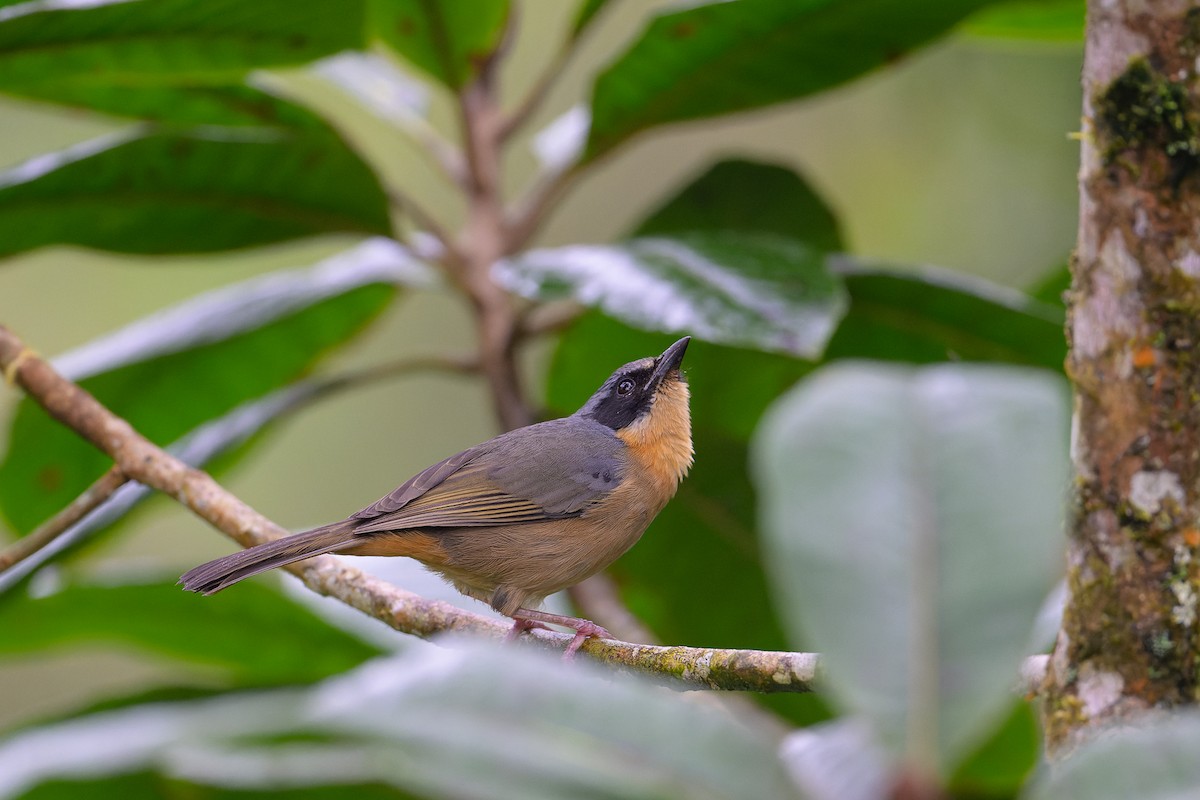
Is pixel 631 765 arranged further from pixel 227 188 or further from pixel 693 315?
pixel 227 188

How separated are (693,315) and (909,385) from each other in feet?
5.40

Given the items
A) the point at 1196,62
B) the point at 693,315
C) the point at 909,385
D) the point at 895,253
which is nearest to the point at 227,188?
the point at 693,315

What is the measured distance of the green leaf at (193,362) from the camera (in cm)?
320

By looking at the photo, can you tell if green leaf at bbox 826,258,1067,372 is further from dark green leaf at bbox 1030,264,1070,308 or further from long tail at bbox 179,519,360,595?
long tail at bbox 179,519,360,595

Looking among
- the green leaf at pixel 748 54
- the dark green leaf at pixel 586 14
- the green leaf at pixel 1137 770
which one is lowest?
the green leaf at pixel 1137 770

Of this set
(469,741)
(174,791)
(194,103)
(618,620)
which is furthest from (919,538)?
(194,103)

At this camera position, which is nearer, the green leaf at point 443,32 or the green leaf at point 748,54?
the green leaf at point 748,54

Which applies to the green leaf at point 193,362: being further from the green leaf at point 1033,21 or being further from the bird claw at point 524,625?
the green leaf at point 1033,21

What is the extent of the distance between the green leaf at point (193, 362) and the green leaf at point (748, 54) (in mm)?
853

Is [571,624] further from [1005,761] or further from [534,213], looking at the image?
[534,213]

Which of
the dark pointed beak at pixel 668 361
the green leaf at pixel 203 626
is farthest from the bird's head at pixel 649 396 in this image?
the green leaf at pixel 203 626

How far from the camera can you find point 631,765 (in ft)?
2.42

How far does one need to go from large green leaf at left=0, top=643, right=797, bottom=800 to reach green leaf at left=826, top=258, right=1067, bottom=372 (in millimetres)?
2285

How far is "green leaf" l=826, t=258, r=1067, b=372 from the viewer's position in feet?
9.71
